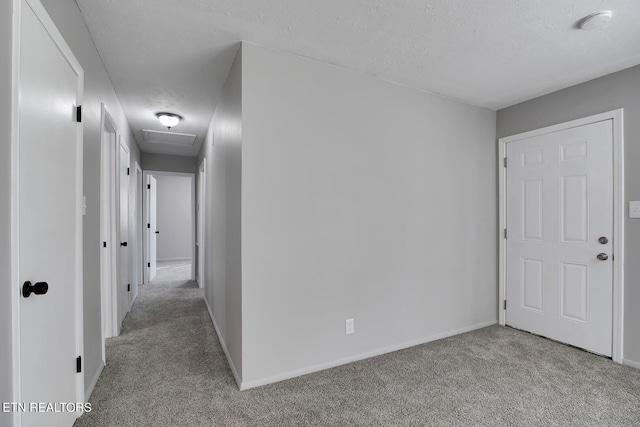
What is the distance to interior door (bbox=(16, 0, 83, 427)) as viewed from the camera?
124cm

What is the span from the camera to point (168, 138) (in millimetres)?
4840

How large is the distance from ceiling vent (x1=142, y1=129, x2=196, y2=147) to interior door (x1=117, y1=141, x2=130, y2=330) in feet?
2.85

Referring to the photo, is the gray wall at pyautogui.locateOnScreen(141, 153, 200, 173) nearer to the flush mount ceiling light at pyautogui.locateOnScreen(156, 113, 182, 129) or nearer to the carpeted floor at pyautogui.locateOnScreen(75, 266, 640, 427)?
the flush mount ceiling light at pyautogui.locateOnScreen(156, 113, 182, 129)

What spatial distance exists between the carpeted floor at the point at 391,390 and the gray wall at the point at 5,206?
0.97 meters

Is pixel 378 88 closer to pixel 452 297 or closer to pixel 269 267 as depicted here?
pixel 269 267

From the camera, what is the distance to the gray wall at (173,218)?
8.48 m

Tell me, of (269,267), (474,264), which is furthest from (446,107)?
(269,267)

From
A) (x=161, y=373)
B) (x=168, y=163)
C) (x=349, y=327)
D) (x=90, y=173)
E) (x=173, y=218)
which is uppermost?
(x=168, y=163)

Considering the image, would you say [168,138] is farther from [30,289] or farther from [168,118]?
[30,289]

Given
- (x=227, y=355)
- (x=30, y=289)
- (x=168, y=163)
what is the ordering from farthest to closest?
1. (x=168, y=163)
2. (x=227, y=355)
3. (x=30, y=289)

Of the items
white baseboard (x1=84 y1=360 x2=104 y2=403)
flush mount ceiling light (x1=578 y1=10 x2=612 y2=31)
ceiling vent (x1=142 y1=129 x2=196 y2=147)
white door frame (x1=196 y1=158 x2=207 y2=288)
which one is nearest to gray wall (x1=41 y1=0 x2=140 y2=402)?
white baseboard (x1=84 y1=360 x2=104 y2=403)

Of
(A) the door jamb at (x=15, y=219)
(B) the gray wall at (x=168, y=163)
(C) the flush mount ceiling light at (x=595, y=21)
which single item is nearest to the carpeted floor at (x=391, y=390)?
(A) the door jamb at (x=15, y=219)

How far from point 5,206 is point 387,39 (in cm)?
226

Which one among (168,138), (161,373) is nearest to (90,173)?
(161,373)
